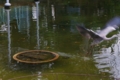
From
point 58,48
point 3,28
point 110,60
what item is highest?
point 3,28

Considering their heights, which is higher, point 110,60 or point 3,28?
point 3,28

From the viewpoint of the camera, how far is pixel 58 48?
7664mm

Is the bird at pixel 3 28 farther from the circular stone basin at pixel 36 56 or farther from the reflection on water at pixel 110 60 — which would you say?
the reflection on water at pixel 110 60

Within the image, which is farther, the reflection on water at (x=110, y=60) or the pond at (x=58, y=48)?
the reflection on water at (x=110, y=60)

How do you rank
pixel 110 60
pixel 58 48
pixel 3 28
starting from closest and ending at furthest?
pixel 110 60, pixel 58 48, pixel 3 28

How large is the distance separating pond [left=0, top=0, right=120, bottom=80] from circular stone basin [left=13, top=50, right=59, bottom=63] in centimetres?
11

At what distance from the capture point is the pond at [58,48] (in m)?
5.78

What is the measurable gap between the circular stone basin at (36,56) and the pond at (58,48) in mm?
112

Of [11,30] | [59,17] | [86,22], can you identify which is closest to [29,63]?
[11,30]

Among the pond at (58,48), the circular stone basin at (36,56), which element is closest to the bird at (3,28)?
the pond at (58,48)

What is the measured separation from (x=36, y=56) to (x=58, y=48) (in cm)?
114

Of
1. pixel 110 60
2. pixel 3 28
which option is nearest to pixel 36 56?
pixel 110 60

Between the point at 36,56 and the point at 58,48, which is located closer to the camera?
the point at 36,56

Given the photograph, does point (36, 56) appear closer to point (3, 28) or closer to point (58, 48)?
point (58, 48)
